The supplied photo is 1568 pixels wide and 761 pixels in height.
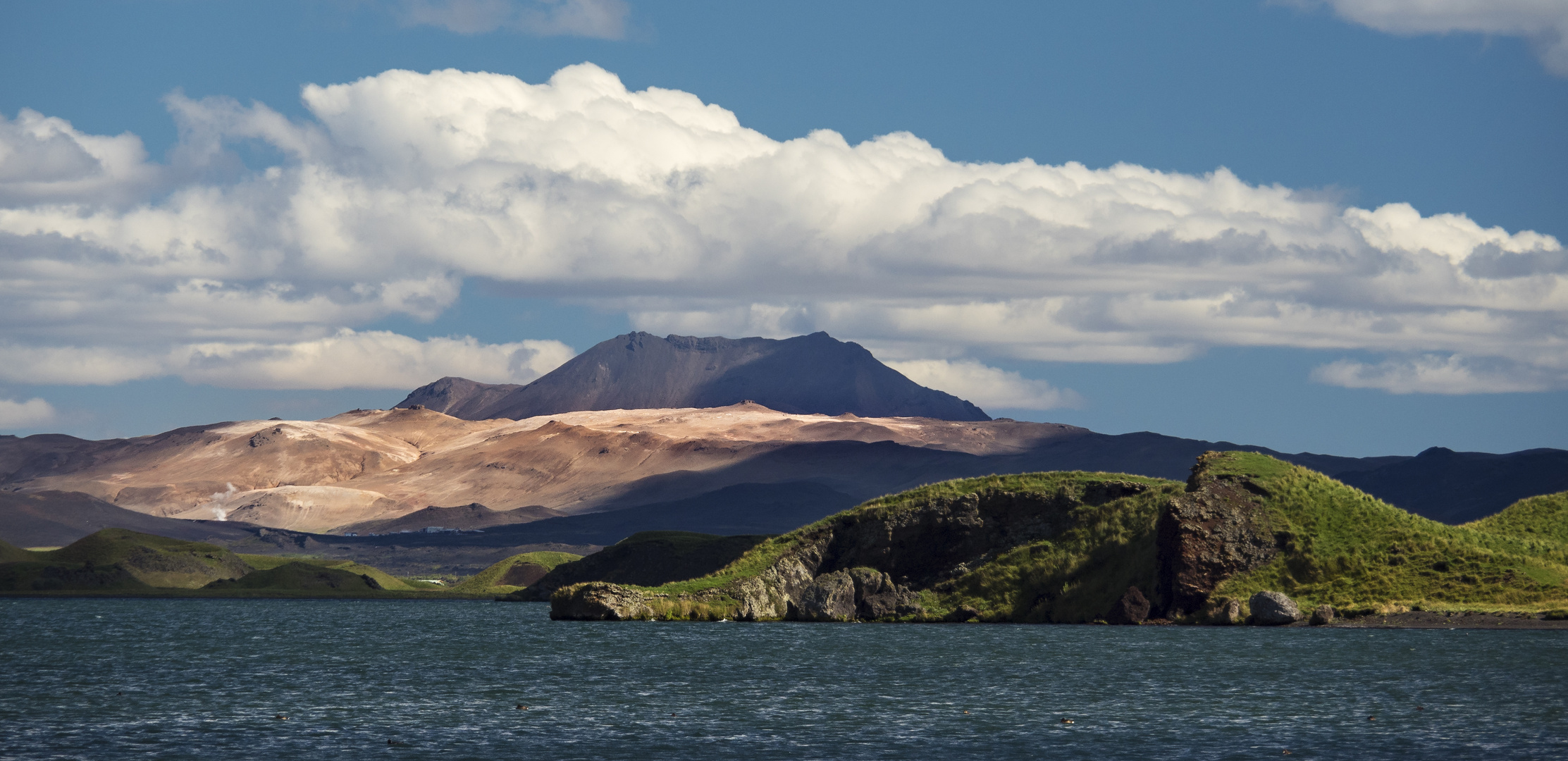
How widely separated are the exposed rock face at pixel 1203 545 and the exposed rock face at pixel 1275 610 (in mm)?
5248

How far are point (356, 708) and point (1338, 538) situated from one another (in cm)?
8316

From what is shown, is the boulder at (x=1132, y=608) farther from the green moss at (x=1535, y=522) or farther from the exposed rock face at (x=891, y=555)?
the green moss at (x=1535, y=522)

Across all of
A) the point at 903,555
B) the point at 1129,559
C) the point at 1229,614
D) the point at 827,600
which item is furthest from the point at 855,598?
the point at 1229,614

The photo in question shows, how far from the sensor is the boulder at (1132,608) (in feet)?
404

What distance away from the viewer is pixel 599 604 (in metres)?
141

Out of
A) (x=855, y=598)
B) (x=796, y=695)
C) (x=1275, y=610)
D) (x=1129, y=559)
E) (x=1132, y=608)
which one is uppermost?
(x=1129, y=559)

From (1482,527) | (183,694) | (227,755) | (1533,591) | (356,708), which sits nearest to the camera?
Answer: (227,755)

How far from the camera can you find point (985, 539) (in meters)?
139

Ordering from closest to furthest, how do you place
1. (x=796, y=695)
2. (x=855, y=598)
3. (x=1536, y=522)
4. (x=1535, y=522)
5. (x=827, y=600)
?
(x=796, y=695) → (x=855, y=598) → (x=827, y=600) → (x=1536, y=522) → (x=1535, y=522)

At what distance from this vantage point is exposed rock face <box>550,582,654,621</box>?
138125 millimetres

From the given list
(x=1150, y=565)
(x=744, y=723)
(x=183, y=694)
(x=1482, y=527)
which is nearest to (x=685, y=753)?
(x=744, y=723)

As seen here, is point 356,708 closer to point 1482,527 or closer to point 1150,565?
point 1150,565

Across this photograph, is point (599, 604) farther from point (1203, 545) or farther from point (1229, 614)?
point (1229, 614)

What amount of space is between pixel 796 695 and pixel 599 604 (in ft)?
244
